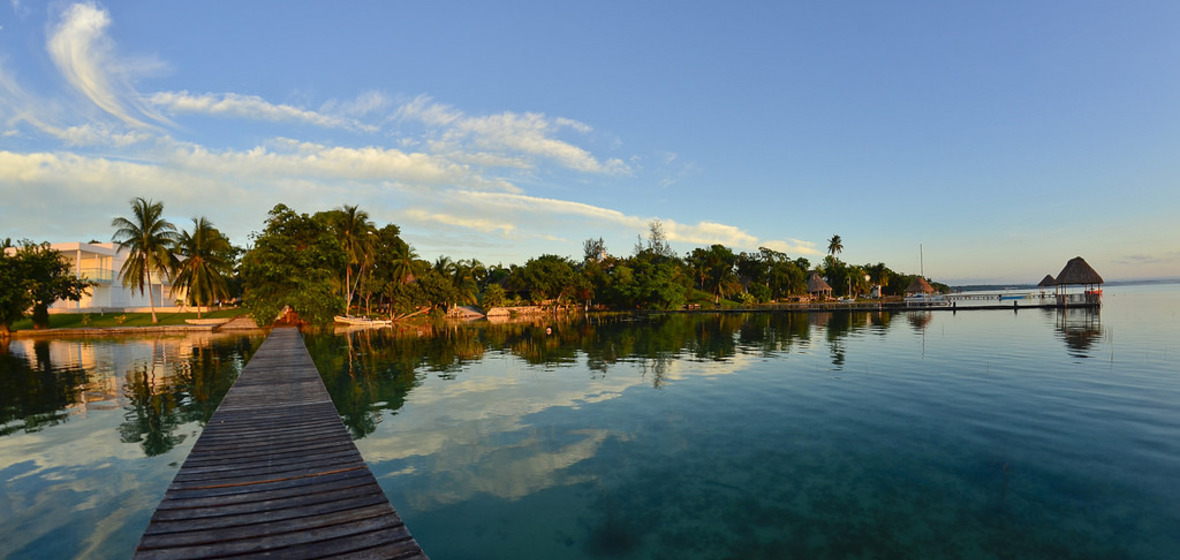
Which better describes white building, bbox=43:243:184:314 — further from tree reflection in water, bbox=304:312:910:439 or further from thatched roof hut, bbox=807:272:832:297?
thatched roof hut, bbox=807:272:832:297

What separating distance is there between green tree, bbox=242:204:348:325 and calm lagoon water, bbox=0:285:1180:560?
2557 centimetres

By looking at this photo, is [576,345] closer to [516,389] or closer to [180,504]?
[516,389]

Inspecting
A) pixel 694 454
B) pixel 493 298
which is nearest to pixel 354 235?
pixel 493 298

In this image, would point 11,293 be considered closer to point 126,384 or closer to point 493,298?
point 126,384

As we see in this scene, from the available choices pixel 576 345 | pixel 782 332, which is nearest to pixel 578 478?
pixel 576 345

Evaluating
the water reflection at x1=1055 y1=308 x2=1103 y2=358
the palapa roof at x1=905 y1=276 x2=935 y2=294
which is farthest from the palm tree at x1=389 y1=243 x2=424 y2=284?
the palapa roof at x1=905 y1=276 x2=935 y2=294

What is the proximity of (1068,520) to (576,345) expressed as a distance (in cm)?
3147

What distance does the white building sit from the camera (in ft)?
219

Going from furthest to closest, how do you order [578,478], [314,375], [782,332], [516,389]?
[782,332], [516,389], [314,375], [578,478]

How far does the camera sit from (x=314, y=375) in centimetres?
1941

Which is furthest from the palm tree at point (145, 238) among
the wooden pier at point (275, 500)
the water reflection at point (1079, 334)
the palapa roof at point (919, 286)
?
the palapa roof at point (919, 286)

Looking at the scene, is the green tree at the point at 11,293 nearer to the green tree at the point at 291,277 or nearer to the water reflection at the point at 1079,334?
the green tree at the point at 291,277

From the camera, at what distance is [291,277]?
52938 millimetres

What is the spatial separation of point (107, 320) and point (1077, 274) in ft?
413
